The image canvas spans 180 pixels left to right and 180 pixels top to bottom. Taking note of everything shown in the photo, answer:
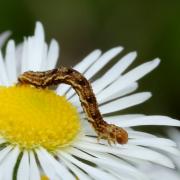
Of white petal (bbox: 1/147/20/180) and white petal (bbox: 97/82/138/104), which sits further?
white petal (bbox: 97/82/138/104)

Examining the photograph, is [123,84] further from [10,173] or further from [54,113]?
[10,173]

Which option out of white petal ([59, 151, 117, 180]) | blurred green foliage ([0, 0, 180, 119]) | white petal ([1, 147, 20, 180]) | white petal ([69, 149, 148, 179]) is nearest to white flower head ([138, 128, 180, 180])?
white petal ([69, 149, 148, 179])

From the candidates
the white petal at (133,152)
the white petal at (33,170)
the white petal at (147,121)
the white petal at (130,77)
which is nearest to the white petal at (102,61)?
the white petal at (130,77)

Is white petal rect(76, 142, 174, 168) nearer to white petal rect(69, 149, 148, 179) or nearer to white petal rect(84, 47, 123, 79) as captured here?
white petal rect(69, 149, 148, 179)

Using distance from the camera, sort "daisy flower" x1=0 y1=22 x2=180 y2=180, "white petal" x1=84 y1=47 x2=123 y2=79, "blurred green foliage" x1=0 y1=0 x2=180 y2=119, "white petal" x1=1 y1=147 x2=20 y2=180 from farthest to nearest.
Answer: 1. "blurred green foliage" x1=0 y1=0 x2=180 y2=119
2. "white petal" x1=84 y1=47 x2=123 y2=79
3. "daisy flower" x1=0 y1=22 x2=180 y2=180
4. "white petal" x1=1 y1=147 x2=20 y2=180

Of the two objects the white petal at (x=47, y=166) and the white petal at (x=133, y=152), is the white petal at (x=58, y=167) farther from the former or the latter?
the white petal at (x=133, y=152)

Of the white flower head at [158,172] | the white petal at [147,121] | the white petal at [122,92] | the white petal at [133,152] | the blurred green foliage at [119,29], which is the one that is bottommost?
the white flower head at [158,172]

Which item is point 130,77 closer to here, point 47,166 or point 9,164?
point 47,166
